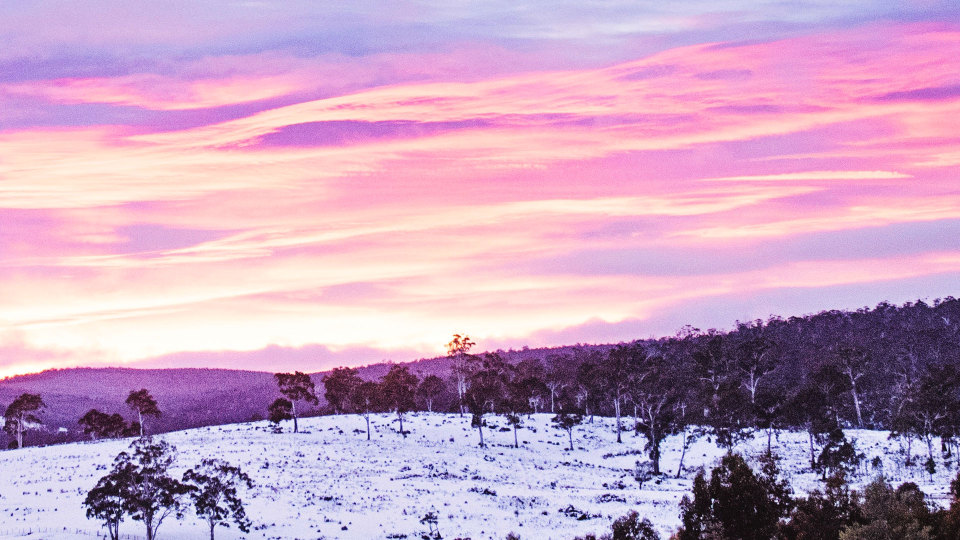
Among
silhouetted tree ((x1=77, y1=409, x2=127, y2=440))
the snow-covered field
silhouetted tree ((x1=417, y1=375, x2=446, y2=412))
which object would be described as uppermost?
silhouetted tree ((x1=417, y1=375, x2=446, y2=412))

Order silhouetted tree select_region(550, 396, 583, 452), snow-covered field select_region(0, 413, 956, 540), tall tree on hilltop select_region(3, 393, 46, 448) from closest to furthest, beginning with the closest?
snow-covered field select_region(0, 413, 956, 540) < silhouetted tree select_region(550, 396, 583, 452) < tall tree on hilltop select_region(3, 393, 46, 448)

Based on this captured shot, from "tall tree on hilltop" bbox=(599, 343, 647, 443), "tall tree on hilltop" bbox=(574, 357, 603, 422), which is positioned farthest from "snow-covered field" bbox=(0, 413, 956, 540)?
"tall tree on hilltop" bbox=(574, 357, 603, 422)

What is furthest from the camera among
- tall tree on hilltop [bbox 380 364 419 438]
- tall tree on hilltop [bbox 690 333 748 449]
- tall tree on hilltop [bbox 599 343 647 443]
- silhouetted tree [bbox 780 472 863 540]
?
tall tree on hilltop [bbox 599 343 647 443]

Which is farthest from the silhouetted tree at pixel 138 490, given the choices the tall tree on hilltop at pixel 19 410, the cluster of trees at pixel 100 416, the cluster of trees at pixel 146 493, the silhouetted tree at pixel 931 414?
the tall tree on hilltop at pixel 19 410

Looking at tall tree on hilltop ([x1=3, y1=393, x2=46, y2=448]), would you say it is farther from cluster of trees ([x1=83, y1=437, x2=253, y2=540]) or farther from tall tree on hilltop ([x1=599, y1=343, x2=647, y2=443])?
tall tree on hilltop ([x1=599, y1=343, x2=647, y2=443])

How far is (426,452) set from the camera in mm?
115250

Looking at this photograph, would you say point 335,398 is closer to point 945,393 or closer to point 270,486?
point 270,486

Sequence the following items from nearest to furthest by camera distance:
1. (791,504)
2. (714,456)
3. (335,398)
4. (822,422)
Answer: (791,504) < (822,422) < (714,456) < (335,398)

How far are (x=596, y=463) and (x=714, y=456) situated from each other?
14.4m

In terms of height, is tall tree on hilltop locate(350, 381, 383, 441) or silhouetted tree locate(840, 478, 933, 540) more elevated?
tall tree on hilltop locate(350, 381, 383, 441)

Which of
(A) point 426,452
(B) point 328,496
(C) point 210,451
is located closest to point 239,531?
(B) point 328,496

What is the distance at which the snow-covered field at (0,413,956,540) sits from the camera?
7056cm

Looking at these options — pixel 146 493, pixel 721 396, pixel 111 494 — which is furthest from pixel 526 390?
pixel 111 494

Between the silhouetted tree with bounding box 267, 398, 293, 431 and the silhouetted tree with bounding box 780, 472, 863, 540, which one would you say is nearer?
the silhouetted tree with bounding box 780, 472, 863, 540
